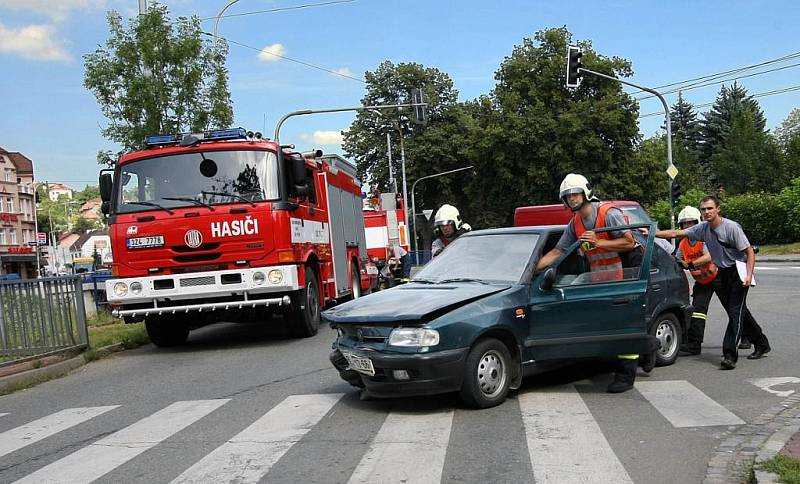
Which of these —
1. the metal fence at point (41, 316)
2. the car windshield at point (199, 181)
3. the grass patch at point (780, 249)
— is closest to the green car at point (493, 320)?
the car windshield at point (199, 181)

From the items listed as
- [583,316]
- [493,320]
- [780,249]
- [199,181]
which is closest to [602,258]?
[583,316]

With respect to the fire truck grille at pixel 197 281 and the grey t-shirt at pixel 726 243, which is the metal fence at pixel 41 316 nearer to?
the fire truck grille at pixel 197 281

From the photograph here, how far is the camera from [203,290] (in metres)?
11.4

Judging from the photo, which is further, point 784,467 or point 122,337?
point 122,337

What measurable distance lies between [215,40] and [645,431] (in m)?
14.8

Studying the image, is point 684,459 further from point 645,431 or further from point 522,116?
point 522,116

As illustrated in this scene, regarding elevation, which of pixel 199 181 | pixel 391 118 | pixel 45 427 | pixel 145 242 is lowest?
pixel 45 427

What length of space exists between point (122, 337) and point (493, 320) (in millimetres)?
9161

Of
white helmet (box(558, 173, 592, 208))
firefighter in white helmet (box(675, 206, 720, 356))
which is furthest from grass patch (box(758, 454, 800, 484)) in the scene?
firefighter in white helmet (box(675, 206, 720, 356))

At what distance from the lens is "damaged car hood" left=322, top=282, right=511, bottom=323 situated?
6.44 m

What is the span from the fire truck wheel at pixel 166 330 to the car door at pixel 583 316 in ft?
24.4

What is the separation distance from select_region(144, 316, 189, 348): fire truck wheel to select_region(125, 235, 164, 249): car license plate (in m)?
1.46

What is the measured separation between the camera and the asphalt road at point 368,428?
5.17m

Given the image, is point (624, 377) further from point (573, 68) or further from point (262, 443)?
point (573, 68)
